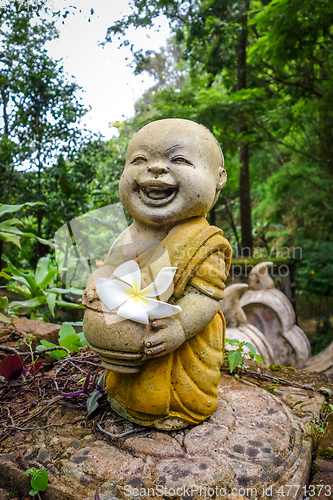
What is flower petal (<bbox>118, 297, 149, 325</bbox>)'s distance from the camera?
1344 mm

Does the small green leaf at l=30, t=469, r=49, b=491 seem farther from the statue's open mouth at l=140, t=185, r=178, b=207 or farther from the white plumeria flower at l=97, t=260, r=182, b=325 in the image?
the statue's open mouth at l=140, t=185, r=178, b=207

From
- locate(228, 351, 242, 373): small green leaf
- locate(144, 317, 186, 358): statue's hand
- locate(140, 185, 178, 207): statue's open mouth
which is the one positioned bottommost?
locate(228, 351, 242, 373): small green leaf

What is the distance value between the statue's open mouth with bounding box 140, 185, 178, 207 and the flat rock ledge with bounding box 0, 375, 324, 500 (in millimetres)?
1034

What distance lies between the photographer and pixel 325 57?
14.7ft

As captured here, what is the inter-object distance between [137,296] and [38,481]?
728 millimetres

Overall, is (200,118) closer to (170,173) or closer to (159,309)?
(170,173)

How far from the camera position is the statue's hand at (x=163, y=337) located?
1376 mm

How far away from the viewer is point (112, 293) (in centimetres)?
138

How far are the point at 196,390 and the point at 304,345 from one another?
2.17 m

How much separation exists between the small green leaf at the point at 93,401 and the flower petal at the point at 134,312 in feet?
1.88

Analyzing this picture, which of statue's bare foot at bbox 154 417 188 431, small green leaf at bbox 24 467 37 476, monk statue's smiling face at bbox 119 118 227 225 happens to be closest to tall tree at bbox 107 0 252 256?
monk statue's smiling face at bbox 119 118 227 225

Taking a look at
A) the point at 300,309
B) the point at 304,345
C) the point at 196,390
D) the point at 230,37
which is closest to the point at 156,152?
the point at 196,390

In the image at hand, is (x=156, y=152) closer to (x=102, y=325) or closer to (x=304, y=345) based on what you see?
(x=102, y=325)

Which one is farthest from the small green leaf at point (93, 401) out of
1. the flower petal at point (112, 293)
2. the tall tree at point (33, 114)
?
the tall tree at point (33, 114)
